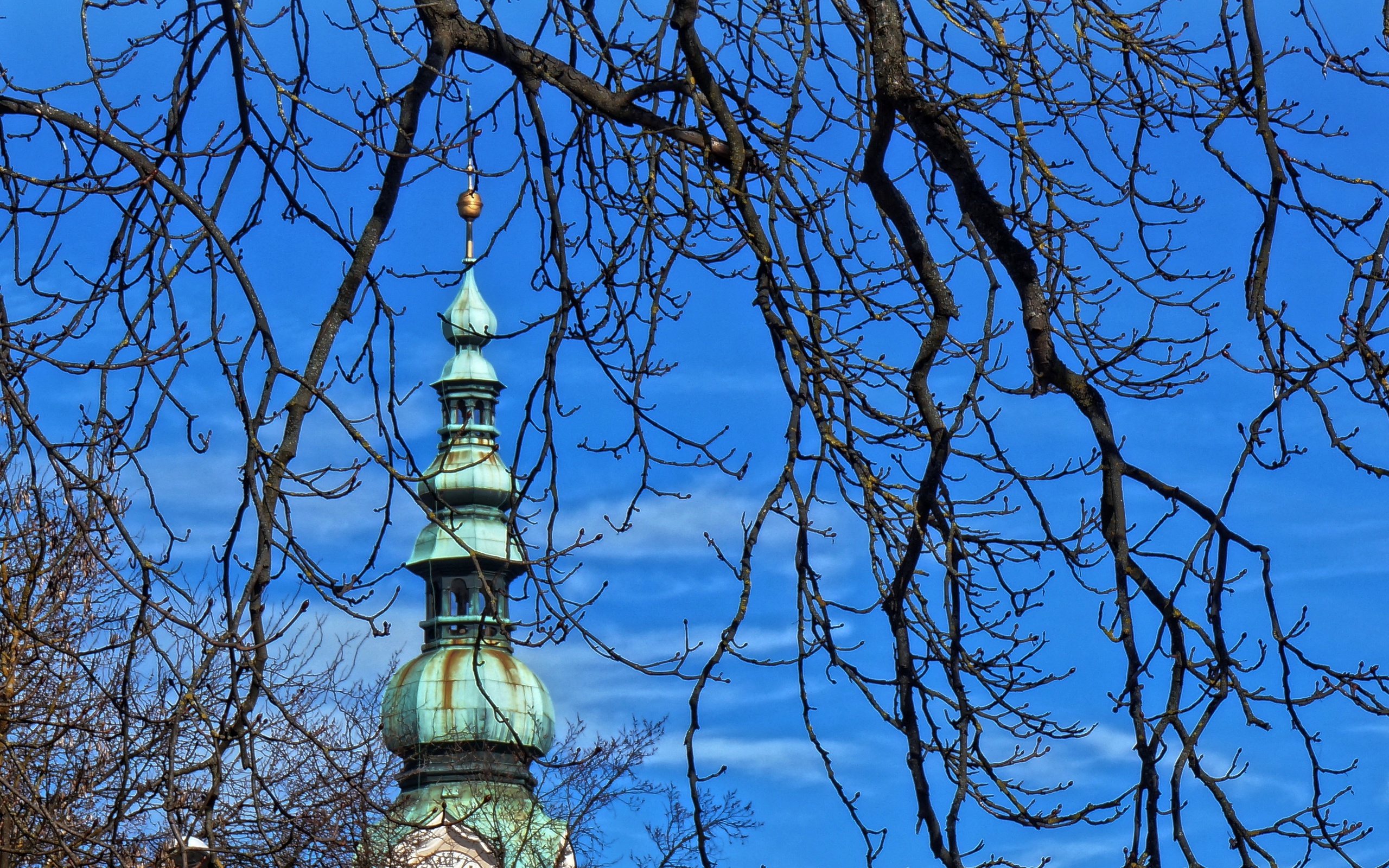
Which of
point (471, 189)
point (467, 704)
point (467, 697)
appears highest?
point (467, 697)

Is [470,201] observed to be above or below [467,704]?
below

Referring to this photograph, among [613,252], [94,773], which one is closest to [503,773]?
[94,773]

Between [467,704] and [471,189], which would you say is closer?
[471,189]

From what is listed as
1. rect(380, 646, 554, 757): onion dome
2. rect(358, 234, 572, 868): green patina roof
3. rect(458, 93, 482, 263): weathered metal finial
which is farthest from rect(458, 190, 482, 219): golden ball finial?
rect(380, 646, 554, 757): onion dome

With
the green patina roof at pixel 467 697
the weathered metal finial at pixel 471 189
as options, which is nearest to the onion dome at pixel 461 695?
the green patina roof at pixel 467 697

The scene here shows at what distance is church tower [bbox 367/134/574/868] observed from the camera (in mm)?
19484

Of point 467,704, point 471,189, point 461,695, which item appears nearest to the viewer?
point 471,189

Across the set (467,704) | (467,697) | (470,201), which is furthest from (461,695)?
(470,201)

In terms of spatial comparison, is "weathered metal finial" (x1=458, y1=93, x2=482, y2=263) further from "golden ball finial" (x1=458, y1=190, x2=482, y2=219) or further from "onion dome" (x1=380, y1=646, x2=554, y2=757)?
"onion dome" (x1=380, y1=646, x2=554, y2=757)

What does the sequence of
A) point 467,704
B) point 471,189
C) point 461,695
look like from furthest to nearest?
point 461,695 < point 467,704 < point 471,189

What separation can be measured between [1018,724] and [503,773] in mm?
20283

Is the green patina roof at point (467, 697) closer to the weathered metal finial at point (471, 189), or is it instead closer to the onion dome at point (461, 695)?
the onion dome at point (461, 695)

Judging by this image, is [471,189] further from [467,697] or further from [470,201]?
[467,697]

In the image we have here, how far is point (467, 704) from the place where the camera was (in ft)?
116
